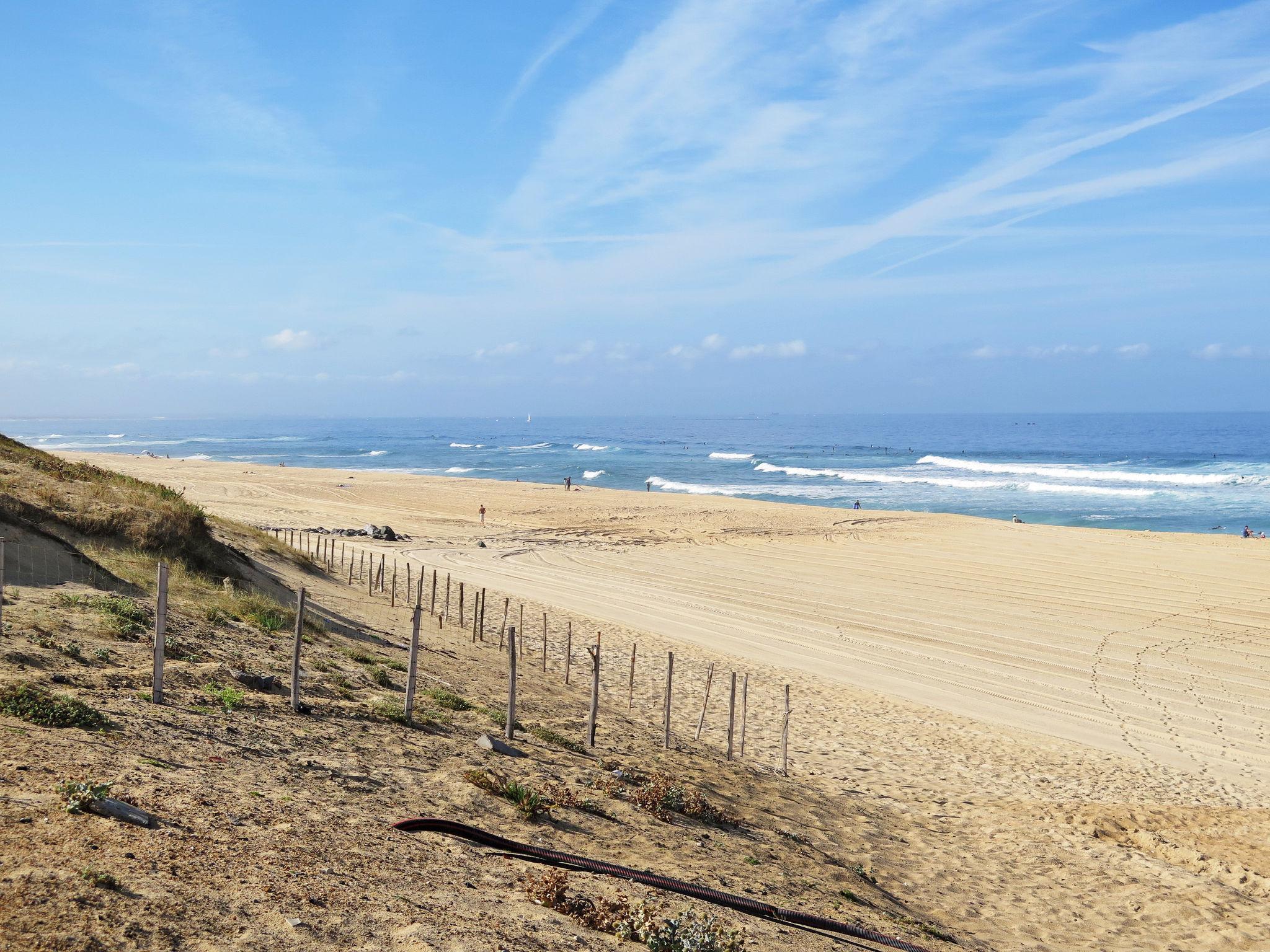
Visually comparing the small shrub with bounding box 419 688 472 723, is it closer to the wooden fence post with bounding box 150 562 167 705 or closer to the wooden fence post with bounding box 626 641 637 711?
the wooden fence post with bounding box 150 562 167 705

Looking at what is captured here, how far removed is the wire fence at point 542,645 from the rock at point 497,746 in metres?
1.87

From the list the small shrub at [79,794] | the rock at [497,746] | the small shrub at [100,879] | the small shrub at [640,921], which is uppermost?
the small shrub at [79,794]

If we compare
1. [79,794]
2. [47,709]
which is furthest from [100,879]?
[47,709]

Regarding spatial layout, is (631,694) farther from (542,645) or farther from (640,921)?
(640,921)

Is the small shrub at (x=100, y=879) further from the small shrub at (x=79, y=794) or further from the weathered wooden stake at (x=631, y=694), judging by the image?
the weathered wooden stake at (x=631, y=694)

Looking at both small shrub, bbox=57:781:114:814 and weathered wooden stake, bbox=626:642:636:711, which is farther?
weathered wooden stake, bbox=626:642:636:711

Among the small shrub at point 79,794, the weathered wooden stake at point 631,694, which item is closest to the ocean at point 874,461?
the weathered wooden stake at point 631,694

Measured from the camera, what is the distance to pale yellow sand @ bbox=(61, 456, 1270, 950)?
1030cm

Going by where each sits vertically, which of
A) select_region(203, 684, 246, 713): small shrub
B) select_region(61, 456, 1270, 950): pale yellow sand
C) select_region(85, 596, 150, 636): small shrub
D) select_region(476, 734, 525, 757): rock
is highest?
select_region(85, 596, 150, 636): small shrub

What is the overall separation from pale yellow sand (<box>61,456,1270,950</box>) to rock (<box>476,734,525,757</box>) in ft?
16.0

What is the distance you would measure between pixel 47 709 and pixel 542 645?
1336cm

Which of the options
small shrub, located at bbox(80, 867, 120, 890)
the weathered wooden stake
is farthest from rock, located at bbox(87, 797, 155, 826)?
the weathered wooden stake

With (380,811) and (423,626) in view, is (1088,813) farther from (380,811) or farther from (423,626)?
(423,626)

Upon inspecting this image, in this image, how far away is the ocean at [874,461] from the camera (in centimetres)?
6141
